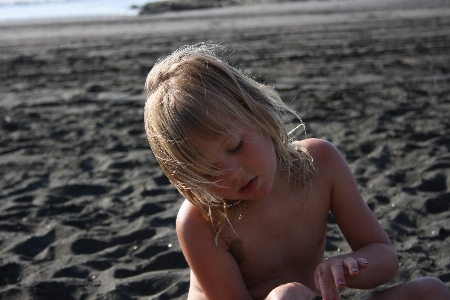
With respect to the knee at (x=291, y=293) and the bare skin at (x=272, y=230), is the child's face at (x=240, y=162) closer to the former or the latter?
the bare skin at (x=272, y=230)

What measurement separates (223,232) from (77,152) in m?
3.72

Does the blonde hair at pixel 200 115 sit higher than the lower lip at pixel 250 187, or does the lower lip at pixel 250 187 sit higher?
the blonde hair at pixel 200 115

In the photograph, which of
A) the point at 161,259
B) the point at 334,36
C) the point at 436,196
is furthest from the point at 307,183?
the point at 334,36

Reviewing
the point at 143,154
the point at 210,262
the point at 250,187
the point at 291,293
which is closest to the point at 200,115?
the point at 250,187

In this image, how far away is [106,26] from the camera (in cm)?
2136

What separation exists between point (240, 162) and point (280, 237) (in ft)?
1.48

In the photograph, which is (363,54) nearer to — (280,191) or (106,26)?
(280,191)

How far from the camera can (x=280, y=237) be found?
7.61ft

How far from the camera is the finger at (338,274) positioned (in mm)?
1831

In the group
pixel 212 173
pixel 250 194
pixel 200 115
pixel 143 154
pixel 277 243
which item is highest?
pixel 200 115

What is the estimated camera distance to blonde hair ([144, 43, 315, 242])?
2033 millimetres

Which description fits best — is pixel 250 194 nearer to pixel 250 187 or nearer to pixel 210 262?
pixel 250 187

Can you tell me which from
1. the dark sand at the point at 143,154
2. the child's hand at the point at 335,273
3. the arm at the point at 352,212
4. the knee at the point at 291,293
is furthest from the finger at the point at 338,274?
the dark sand at the point at 143,154

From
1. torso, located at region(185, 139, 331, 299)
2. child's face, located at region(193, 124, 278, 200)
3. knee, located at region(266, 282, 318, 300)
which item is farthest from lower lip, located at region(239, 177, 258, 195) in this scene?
knee, located at region(266, 282, 318, 300)
